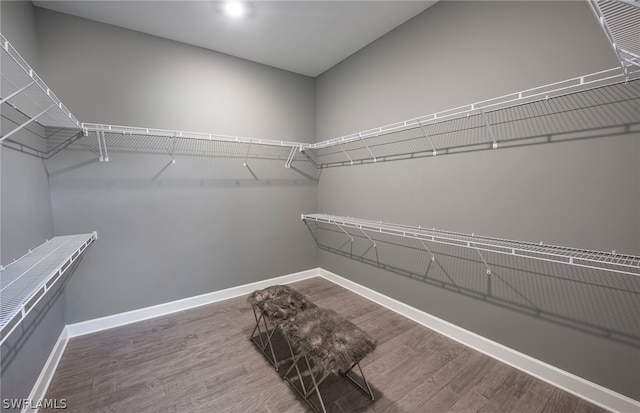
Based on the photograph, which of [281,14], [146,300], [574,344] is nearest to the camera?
[574,344]

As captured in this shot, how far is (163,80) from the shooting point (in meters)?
2.57

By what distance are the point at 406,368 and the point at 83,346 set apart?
2.61m

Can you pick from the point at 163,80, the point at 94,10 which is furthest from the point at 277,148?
the point at 94,10

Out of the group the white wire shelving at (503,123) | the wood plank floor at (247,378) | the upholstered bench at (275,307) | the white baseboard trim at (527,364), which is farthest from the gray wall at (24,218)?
the white baseboard trim at (527,364)

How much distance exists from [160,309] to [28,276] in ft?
5.05

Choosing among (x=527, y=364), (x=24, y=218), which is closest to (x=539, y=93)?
(x=527, y=364)

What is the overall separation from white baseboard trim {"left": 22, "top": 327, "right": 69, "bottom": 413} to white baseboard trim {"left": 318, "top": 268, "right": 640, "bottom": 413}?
271cm

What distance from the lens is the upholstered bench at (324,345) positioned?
1.38 m

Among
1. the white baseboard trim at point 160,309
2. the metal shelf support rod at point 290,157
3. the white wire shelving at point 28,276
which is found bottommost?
the white baseboard trim at point 160,309

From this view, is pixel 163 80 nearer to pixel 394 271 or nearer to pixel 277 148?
pixel 277 148

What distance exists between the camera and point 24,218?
1636 mm

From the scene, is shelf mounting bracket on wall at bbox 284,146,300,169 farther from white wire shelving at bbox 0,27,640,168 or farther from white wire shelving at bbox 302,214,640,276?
white wire shelving at bbox 302,214,640,276
